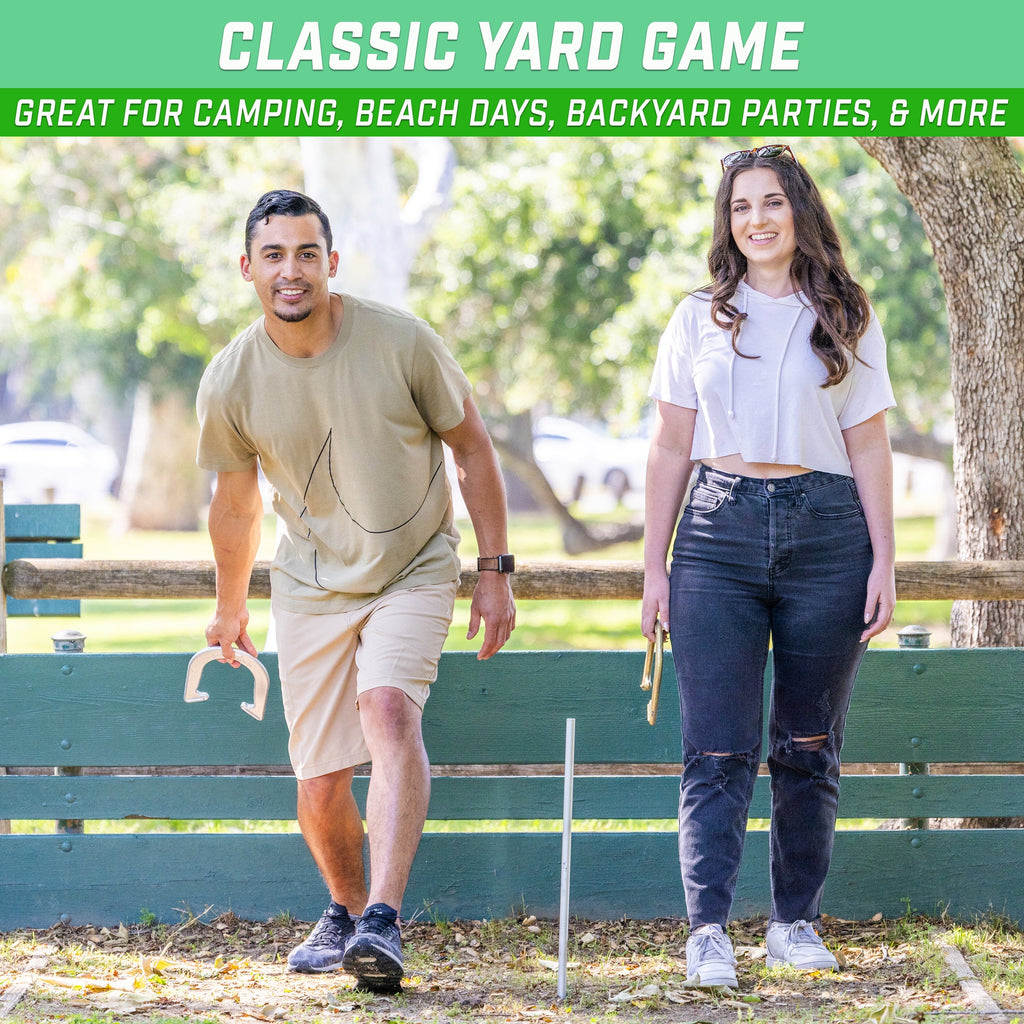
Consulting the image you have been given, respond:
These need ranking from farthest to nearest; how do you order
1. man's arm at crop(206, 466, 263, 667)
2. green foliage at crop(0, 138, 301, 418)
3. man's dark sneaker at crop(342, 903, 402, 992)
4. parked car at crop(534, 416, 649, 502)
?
parked car at crop(534, 416, 649, 502) < green foliage at crop(0, 138, 301, 418) < man's arm at crop(206, 466, 263, 667) < man's dark sneaker at crop(342, 903, 402, 992)

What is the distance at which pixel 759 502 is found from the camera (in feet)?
11.6

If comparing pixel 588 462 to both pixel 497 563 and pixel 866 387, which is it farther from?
pixel 866 387

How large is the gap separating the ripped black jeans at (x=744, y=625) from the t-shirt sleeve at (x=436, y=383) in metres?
0.72

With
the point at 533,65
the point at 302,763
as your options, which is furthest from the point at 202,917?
the point at 533,65

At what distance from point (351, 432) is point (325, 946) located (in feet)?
4.76

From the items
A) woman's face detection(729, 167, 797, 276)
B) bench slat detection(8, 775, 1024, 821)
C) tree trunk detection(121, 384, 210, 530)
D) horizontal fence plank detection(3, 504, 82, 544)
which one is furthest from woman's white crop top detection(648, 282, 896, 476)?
tree trunk detection(121, 384, 210, 530)

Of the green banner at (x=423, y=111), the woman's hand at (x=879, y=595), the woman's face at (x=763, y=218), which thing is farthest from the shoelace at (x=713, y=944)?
the green banner at (x=423, y=111)

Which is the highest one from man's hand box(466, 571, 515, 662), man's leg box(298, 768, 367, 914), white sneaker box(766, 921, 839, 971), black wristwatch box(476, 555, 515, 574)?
black wristwatch box(476, 555, 515, 574)

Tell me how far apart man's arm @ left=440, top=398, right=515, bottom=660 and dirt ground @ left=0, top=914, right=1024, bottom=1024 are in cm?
95

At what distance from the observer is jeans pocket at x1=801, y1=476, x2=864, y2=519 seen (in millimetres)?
3547

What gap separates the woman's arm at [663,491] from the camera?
3617mm

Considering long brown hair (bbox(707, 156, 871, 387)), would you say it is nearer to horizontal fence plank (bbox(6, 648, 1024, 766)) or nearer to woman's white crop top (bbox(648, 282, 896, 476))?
woman's white crop top (bbox(648, 282, 896, 476))

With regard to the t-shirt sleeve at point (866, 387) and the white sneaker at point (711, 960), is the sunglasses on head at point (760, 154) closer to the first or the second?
the t-shirt sleeve at point (866, 387)

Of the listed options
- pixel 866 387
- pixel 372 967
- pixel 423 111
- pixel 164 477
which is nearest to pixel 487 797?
pixel 372 967
